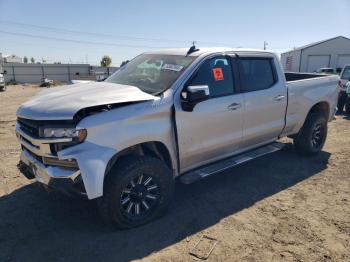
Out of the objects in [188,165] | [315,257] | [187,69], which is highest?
[187,69]

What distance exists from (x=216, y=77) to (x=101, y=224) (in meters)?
2.27

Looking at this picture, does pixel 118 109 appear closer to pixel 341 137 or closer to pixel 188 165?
pixel 188 165

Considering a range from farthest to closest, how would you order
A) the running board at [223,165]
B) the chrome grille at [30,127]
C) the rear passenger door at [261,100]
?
the rear passenger door at [261,100]
the running board at [223,165]
the chrome grille at [30,127]

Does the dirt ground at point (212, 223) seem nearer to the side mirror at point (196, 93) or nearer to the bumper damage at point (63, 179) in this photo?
the bumper damage at point (63, 179)

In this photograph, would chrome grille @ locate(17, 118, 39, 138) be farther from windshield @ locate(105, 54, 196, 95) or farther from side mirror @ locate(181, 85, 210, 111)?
side mirror @ locate(181, 85, 210, 111)

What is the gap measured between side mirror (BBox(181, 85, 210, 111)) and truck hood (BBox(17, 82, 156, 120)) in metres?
0.39

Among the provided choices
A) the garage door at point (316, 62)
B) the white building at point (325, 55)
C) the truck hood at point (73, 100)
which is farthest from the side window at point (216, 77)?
the garage door at point (316, 62)

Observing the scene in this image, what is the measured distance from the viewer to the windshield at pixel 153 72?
3.86 meters

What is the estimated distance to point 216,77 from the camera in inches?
162

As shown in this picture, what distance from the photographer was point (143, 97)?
3447 millimetres

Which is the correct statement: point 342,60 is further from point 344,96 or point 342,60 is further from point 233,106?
point 233,106

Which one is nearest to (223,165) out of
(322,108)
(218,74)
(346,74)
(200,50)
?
(218,74)

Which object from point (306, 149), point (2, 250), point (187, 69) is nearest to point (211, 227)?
point (187, 69)

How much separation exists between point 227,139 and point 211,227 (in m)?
1.23
